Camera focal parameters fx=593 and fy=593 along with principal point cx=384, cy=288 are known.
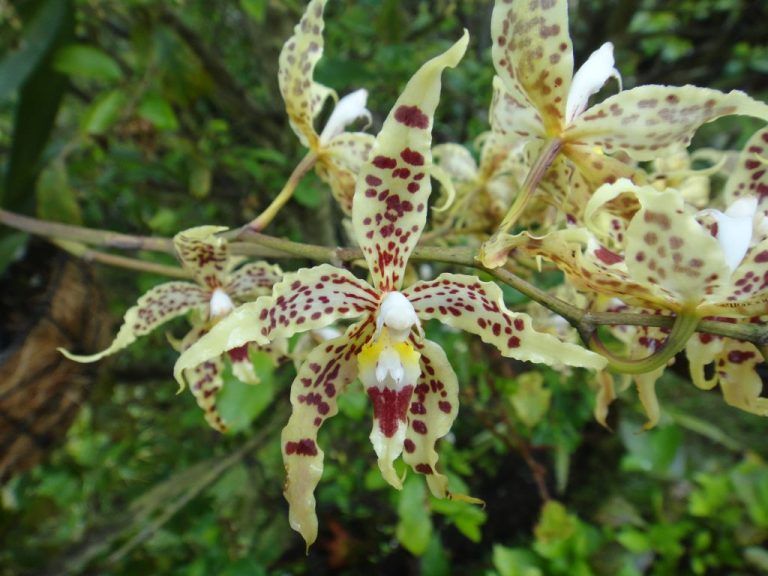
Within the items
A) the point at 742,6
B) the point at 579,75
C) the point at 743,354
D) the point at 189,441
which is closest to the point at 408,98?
the point at 579,75

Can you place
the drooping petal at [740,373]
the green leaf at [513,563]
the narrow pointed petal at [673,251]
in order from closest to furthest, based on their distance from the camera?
the narrow pointed petal at [673,251] < the drooping petal at [740,373] < the green leaf at [513,563]

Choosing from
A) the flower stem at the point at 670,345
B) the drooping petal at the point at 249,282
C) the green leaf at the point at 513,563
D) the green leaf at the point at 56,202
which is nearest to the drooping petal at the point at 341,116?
the drooping petal at the point at 249,282

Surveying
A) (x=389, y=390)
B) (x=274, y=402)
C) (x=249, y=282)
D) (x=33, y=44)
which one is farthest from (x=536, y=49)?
(x=274, y=402)

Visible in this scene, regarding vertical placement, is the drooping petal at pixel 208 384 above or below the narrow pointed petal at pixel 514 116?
below

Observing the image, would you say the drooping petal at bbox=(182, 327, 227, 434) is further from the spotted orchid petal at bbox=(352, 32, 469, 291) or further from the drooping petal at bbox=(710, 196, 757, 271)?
the drooping petal at bbox=(710, 196, 757, 271)

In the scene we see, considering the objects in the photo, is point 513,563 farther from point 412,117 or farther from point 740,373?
point 412,117

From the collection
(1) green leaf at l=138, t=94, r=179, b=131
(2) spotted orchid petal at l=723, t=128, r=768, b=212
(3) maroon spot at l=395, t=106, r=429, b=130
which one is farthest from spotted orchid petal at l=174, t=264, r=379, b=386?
(1) green leaf at l=138, t=94, r=179, b=131

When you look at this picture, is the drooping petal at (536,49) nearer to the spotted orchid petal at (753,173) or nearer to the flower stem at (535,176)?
the flower stem at (535,176)
